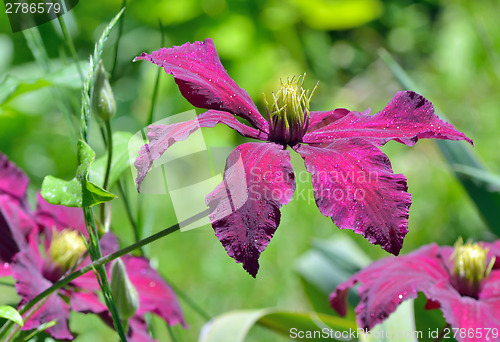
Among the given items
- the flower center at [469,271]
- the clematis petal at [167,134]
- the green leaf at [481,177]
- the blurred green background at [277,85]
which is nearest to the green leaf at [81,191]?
the clematis petal at [167,134]

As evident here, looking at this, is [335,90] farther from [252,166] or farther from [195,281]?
[252,166]

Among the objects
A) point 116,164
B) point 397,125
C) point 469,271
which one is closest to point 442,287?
point 469,271

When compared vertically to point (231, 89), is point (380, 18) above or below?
below

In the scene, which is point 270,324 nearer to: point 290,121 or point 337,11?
point 290,121

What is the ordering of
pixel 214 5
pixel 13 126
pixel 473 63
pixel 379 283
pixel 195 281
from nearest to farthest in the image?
1. pixel 379 283
2. pixel 195 281
3. pixel 13 126
4. pixel 214 5
5. pixel 473 63

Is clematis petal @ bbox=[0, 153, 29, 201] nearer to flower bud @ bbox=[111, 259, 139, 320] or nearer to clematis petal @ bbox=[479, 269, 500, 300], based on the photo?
flower bud @ bbox=[111, 259, 139, 320]

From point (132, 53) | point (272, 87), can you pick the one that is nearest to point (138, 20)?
point (132, 53)
